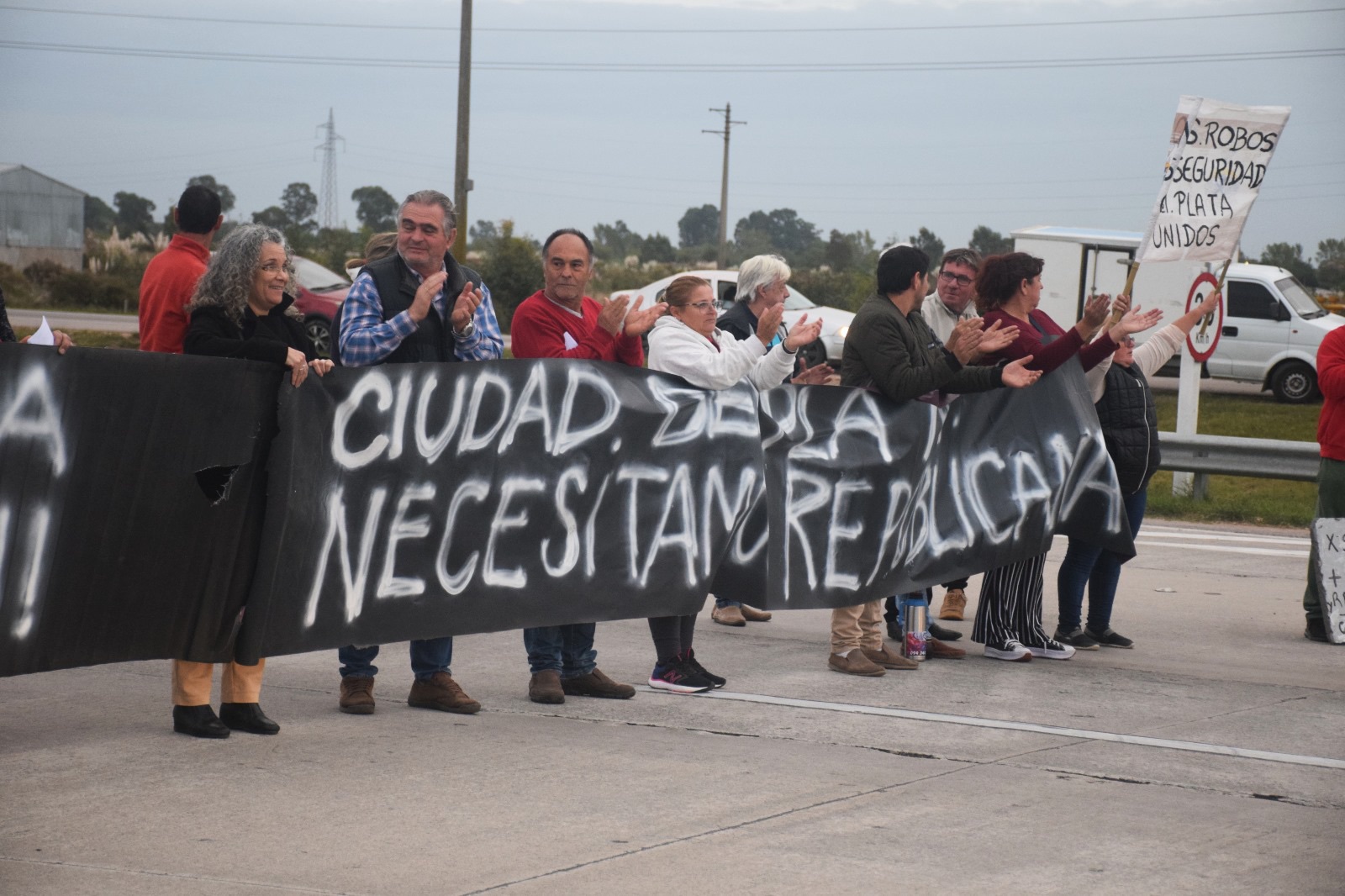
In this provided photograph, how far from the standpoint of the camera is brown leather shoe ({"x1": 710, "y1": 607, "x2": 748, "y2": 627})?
8.52 meters

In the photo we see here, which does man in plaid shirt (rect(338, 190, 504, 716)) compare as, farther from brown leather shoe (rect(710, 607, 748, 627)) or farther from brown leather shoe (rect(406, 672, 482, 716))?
brown leather shoe (rect(710, 607, 748, 627))

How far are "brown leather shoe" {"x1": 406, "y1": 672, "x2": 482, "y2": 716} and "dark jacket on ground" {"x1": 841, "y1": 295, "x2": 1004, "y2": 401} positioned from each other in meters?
2.44

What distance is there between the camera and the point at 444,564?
600 centimetres

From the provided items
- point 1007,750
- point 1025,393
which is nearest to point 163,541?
point 1007,750

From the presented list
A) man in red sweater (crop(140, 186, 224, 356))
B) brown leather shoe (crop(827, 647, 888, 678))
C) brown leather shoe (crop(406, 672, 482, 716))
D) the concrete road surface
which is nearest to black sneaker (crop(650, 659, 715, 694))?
the concrete road surface

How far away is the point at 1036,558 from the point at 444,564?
3260 millimetres

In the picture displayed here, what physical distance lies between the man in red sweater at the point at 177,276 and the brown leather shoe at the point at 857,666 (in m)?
3.32

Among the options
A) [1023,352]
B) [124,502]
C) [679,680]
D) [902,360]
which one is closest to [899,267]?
[902,360]

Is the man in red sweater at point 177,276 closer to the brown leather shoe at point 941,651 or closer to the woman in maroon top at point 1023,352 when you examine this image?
the woman in maroon top at point 1023,352

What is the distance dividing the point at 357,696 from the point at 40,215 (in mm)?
63701

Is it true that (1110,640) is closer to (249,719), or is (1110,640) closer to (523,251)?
(249,719)

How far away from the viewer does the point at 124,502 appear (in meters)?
5.22

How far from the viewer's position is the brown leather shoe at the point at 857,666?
7.11 m

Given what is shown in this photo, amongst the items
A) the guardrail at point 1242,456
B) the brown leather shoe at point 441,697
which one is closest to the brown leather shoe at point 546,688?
the brown leather shoe at point 441,697
